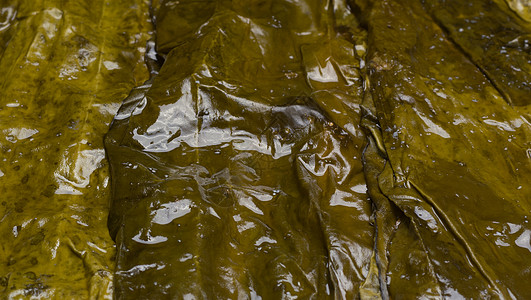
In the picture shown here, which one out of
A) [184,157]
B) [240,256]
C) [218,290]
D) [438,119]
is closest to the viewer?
[218,290]

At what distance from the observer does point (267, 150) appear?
2.57m

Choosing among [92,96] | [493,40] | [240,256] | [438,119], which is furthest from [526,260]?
[92,96]

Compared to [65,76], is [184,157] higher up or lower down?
lower down

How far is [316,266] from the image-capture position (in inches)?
87.3

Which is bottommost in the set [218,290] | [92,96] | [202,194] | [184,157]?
[218,290]

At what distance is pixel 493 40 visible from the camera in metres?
3.11

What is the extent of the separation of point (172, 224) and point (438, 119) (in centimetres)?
172

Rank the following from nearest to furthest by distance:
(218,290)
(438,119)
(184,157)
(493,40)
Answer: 1. (218,290)
2. (184,157)
3. (438,119)
4. (493,40)

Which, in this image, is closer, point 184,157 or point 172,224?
point 172,224

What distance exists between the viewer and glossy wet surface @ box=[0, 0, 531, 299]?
7.11 ft

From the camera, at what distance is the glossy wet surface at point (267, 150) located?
7.11 ft

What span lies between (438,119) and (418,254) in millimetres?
918

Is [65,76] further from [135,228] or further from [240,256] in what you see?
[240,256]

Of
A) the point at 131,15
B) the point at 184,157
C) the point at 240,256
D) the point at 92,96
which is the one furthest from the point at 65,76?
the point at 240,256
